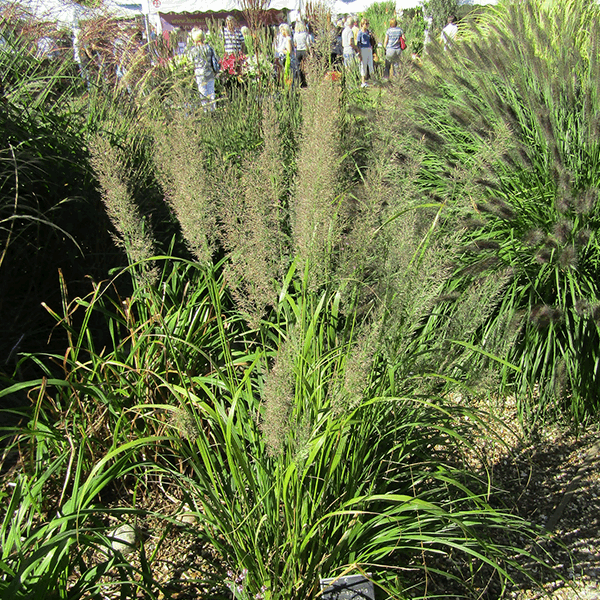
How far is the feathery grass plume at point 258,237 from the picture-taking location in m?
1.50

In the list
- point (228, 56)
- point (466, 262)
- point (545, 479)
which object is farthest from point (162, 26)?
point (545, 479)

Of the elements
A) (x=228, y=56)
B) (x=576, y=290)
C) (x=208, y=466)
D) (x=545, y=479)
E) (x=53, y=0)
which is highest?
(x=53, y=0)

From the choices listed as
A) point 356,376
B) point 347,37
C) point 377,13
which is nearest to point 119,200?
point 356,376

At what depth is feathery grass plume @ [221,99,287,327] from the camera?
1496mm

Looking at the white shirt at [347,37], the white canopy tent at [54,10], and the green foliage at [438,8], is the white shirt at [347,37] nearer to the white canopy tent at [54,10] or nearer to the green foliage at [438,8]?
the white canopy tent at [54,10]

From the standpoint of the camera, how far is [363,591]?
58.4 inches

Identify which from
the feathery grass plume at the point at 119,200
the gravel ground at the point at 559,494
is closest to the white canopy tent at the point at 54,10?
the feathery grass plume at the point at 119,200

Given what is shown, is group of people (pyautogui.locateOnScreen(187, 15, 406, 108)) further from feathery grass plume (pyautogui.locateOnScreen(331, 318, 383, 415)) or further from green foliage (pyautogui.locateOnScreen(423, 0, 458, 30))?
green foliage (pyautogui.locateOnScreen(423, 0, 458, 30))

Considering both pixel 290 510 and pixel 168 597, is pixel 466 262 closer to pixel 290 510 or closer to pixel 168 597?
pixel 290 510

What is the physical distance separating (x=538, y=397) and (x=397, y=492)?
1.58 meters

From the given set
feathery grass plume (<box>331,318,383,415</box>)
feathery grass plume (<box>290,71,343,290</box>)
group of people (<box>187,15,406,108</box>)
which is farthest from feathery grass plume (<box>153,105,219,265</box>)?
group of people (<box>187,15,406,108</box>)

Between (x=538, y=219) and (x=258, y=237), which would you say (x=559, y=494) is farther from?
(x=258, y=237)

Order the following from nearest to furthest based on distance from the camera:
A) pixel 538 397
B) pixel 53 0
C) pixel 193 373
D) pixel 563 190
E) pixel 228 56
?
Result: pixel 193 373
pixel 563 190
pixel 538 397
pixel 53 0
pixel 228 56

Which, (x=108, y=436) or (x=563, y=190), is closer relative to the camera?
(x=108, y=436)
